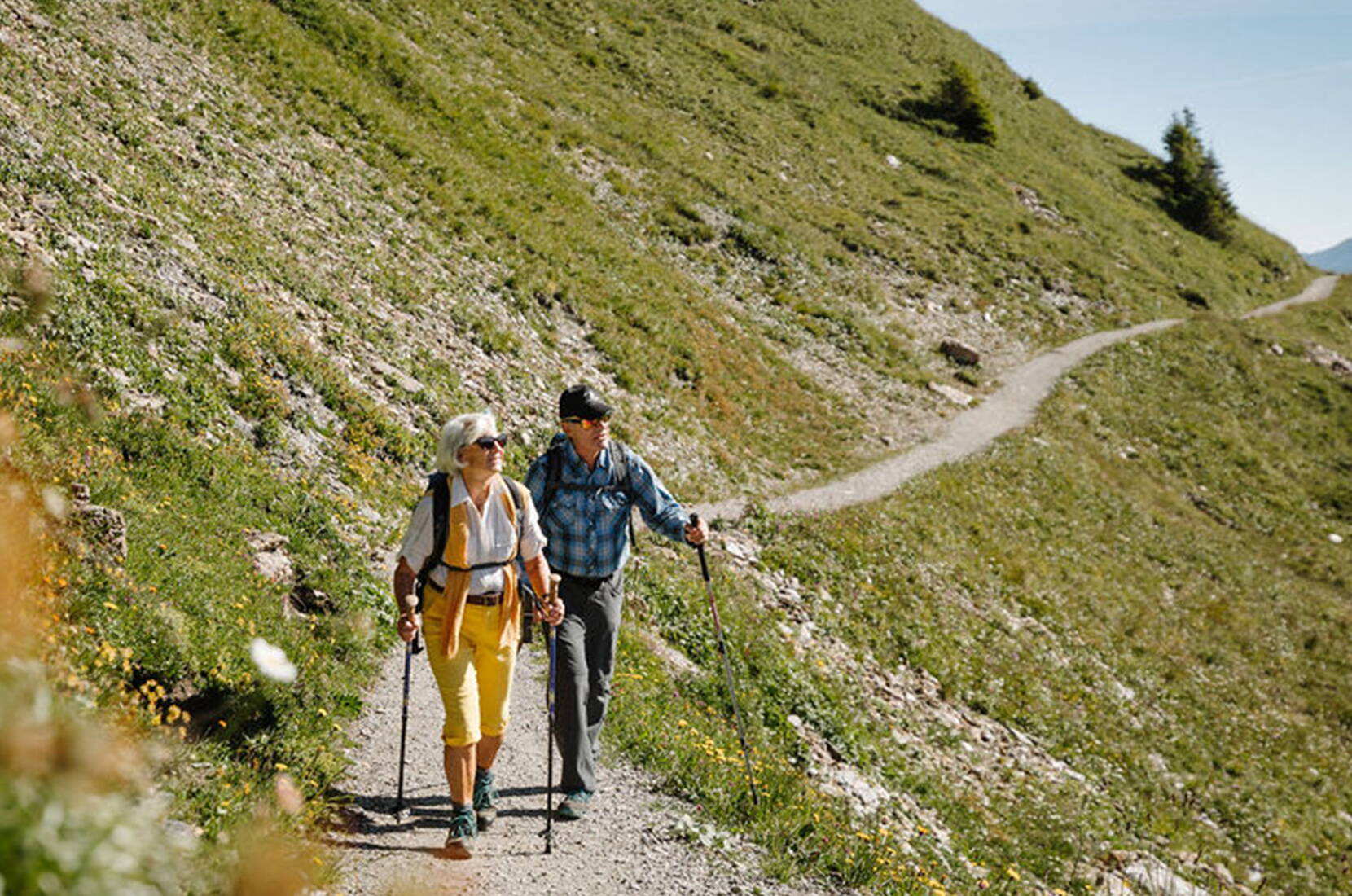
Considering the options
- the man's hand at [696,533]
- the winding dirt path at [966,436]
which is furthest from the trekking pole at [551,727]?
the winding dirt path at [966,436]

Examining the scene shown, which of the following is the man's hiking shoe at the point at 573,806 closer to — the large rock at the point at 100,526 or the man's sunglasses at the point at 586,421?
the man's sunglasses at the point at 586,421

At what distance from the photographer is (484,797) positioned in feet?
23.5

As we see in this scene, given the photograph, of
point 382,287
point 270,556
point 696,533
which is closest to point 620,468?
point 696,533

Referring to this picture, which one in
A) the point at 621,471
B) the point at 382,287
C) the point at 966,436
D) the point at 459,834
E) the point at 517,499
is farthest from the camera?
the point at 966,436

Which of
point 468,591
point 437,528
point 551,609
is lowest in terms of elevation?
point 551,609

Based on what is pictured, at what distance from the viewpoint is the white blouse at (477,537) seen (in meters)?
6.55

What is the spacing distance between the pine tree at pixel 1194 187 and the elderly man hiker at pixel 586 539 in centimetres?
7585

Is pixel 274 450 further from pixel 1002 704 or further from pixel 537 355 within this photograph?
pixel 1002 704

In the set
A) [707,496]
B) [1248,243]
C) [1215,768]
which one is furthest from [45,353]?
[1248,243]

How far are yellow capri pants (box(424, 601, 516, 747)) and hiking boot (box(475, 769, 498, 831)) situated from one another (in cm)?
51

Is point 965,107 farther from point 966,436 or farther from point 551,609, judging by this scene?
point 551,609

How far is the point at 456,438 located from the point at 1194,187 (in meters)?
80.2

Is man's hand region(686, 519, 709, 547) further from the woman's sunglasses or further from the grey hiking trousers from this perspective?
the woman's sunglasses

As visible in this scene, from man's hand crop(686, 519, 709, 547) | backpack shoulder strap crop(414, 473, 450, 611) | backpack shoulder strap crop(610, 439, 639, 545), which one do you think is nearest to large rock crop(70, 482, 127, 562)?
backpack shoulder strap crop(414, 473, 450, 611)
